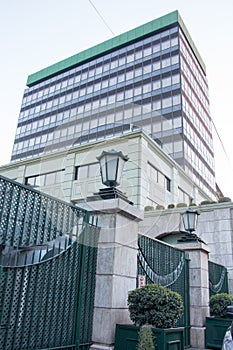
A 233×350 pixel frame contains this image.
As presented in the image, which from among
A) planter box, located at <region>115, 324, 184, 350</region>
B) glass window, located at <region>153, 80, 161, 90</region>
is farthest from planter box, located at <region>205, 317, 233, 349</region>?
glass window, located at <region>153, 80, 161, 90</region>

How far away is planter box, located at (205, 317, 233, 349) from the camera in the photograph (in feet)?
25.3

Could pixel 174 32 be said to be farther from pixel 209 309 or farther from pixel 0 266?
pixel 0 266

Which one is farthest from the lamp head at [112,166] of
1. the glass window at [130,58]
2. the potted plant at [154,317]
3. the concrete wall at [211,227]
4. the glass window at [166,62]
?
the glass window at [130,58]

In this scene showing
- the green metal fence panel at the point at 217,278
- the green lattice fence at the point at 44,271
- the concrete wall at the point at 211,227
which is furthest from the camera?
the concrete wall at the point at 211,227

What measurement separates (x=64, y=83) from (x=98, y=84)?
969 centimetres

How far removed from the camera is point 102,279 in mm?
4941

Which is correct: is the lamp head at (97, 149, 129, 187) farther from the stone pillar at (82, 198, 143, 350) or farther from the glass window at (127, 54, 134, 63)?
the glass window at (127, 54, 134, 63)

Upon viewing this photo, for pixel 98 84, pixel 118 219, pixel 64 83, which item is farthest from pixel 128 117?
pixel 118 219

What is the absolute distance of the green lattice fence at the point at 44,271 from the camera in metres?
3.70

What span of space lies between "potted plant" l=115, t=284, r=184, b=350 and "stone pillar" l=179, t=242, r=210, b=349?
3481 millimetres

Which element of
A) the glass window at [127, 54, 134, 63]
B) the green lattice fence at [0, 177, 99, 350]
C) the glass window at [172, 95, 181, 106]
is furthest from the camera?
the glass window at [127, 54, 134, 63]

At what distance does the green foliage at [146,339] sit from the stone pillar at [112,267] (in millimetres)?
473

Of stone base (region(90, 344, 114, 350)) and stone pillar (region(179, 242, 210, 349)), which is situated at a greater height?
stone pillar (region(179, 242, 210, 349))

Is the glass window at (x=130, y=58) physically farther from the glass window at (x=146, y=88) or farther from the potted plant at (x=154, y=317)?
the potted plant at (x=154, y=317)
